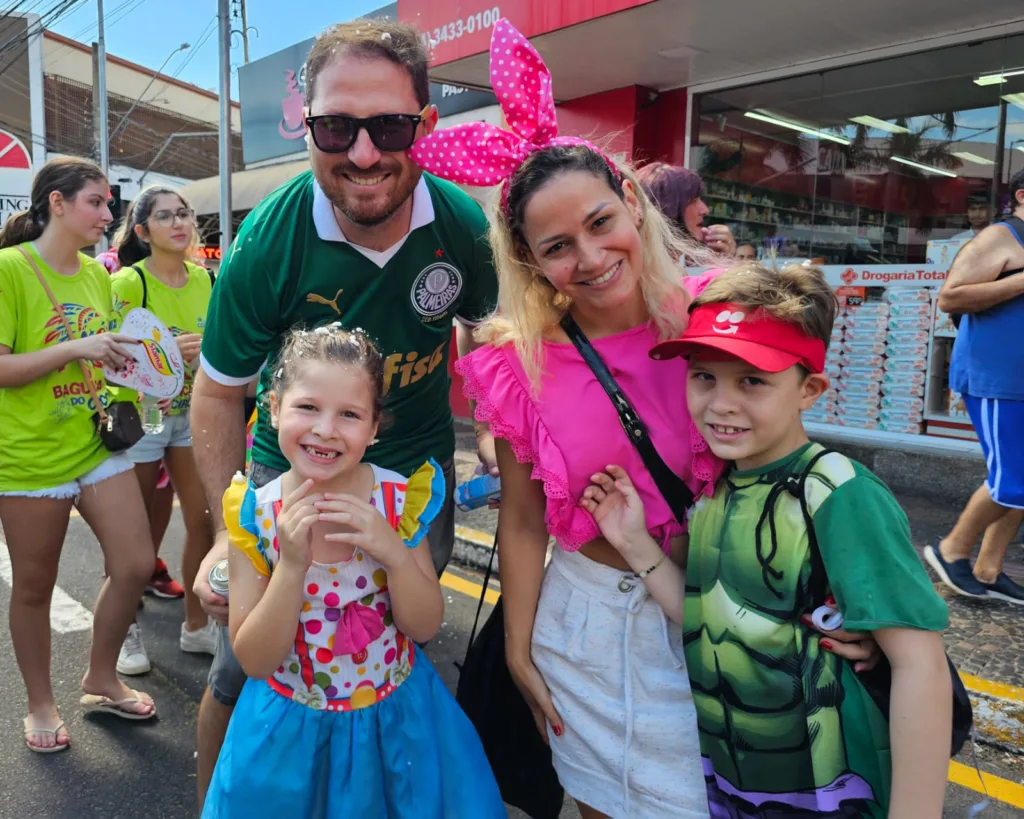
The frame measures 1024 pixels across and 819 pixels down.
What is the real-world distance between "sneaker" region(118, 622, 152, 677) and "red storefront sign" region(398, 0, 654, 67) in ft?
13.8

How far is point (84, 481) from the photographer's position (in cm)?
318

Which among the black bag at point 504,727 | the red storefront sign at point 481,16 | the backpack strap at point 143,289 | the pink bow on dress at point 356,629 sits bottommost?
the black bag at point 504,727

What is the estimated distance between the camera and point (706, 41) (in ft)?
20.5

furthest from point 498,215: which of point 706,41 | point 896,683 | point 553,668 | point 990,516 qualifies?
point 706,41

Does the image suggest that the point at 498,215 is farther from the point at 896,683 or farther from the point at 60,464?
the point at 60,464

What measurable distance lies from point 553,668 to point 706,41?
571cm

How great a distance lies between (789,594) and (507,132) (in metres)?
1.18

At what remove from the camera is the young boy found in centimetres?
135

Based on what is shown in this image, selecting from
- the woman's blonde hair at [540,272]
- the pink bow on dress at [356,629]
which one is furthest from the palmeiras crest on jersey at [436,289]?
the pink bow on dress at [356,629]

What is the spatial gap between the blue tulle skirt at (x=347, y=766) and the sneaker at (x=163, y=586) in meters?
2.92

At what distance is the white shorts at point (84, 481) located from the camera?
120 inches

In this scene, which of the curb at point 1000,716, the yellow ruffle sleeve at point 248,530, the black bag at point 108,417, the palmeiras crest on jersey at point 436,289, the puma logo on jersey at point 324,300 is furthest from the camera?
the black bag at point 108,417

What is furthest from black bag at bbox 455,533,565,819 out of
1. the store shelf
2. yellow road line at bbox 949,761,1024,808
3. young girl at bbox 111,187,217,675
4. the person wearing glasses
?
the store shelf

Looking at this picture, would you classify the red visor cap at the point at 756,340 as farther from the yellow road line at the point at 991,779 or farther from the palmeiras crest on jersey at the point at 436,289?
the yellow road line at the point at 991,779
